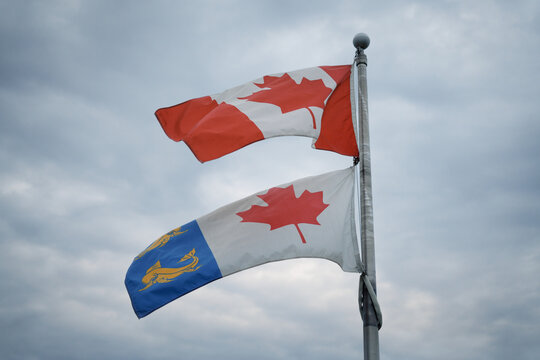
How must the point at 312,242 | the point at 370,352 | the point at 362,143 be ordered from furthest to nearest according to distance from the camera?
the point at 362,143, the point at 312,242, the point at 370,352

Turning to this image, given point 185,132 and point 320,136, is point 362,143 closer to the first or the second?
point 320,136

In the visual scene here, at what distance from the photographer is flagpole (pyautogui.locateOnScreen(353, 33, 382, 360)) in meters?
9.34

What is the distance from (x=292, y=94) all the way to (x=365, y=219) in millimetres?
3423

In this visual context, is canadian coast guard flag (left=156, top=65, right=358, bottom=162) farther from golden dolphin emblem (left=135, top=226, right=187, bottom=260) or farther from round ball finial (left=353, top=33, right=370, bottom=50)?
golden dolphin emblem (left=135, top=226, right=187, bottom=260)

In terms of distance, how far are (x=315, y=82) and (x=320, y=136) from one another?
4.91 feet

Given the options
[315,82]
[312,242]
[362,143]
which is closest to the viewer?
[312,242]

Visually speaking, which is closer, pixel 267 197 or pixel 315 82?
pixel 267 197

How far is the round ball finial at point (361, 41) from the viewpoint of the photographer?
11744 millimetres

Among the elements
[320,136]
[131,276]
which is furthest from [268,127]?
[131,276]

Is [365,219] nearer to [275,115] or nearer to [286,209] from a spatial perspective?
[286,209]

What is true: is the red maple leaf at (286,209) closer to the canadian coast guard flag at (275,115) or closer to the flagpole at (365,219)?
the flagpole at (365,219)

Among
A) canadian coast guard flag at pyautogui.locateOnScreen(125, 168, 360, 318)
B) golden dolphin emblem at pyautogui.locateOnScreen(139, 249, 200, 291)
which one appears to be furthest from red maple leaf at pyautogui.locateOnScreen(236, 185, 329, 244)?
golden dolphin emblem at pyautogui.locateOnScreen(139, 249, 200, 291)

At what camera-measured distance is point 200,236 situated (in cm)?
1091

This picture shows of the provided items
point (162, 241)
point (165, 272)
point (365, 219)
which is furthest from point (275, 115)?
Result: point (165, 272)
